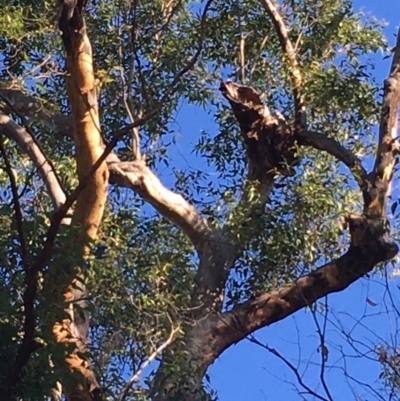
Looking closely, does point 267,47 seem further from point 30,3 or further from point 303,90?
point 30,3

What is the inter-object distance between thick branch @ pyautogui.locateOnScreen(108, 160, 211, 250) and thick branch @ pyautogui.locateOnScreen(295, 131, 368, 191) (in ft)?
3.53

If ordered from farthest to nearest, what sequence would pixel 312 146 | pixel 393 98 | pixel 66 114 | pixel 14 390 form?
pixel 66 114 → pixel 312 146 → pixel 393 98 → pixel 14 390

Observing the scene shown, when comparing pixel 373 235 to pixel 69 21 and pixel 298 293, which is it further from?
pixel 69 21

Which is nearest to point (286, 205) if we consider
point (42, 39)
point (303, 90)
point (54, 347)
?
point (303, 90)

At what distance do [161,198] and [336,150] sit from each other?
1508mm

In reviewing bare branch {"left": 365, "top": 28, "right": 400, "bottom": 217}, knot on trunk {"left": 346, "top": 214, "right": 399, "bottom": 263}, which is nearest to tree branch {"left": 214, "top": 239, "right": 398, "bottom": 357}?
knot on trunk {"left": 346, "top": 214, "right": 399, "bottom": 263}

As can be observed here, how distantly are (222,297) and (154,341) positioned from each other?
1.27 metres

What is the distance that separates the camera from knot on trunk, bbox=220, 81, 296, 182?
26.2ft

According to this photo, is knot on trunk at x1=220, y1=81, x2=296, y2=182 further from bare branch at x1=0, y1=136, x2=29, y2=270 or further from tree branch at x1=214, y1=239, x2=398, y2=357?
bare branch at x1=0, y1=136, x2=29, y2=270

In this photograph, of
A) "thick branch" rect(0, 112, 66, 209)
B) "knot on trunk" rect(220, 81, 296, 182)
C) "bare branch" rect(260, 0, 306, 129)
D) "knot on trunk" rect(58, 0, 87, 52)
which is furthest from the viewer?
"bare branch" rect(260, 0, 306, 129)

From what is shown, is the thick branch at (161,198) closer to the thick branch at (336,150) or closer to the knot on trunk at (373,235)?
the thick branch at (336,150)

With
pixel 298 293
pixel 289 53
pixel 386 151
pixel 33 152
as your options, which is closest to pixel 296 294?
pixel 298 293

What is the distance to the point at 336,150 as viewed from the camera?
7.56m

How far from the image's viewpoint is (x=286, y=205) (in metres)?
8.26
